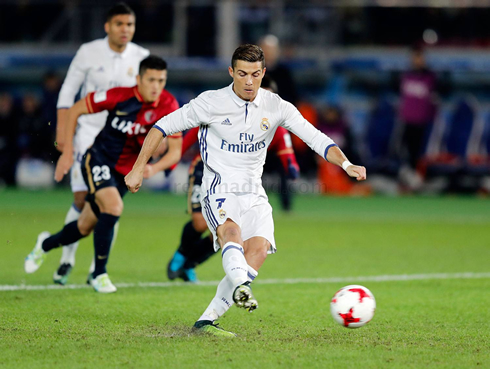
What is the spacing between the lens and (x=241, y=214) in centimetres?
555

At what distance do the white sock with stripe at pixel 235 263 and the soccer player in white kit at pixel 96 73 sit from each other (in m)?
2.90

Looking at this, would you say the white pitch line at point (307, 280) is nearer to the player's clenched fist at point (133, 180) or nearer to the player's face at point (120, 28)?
the player's clenched fist at point (133, 180)

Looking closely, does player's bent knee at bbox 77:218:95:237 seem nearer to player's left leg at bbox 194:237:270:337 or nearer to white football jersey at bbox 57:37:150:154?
white football jersey at bbox 57:37:150:154

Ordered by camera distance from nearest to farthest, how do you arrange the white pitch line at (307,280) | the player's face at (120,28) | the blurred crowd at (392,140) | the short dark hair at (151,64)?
the short dark hair at (151,64) → the white pitch line at (307,280) → the player's face at (120,28) → the blurred crowd at (392,140)

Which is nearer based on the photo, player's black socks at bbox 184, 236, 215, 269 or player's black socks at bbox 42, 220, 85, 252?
player's black socks at bbox 42, 220, 85, 252

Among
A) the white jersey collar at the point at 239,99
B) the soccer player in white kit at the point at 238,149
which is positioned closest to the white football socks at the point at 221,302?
the soccer player in white kit at the point at 238,149

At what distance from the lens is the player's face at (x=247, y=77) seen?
17.6 feet

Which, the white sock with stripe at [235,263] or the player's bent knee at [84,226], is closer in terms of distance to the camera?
the white sock with stripe at [235,263]

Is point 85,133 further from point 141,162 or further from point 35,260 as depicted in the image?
point 141,162

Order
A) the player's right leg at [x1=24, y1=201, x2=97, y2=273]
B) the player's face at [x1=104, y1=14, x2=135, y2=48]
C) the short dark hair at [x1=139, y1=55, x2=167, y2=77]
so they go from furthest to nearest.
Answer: the player's face at [x1=104, y1=14, x2=135, y2=48] < the player's right leg at [x1=24, y1=201, x2=97, y2=273] < the short dark hair at [x1=139, y1=55, x2=167, y2=77]

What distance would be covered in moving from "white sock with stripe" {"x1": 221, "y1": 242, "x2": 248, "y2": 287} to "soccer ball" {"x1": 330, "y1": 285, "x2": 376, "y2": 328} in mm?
668

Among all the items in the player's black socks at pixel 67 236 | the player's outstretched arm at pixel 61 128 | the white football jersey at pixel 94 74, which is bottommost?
the player's black socks at pixel 67 236

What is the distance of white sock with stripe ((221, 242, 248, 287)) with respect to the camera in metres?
4.97

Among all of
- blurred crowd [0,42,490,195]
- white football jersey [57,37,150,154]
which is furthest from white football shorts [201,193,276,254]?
blurred crowd [0,42,490,195]
